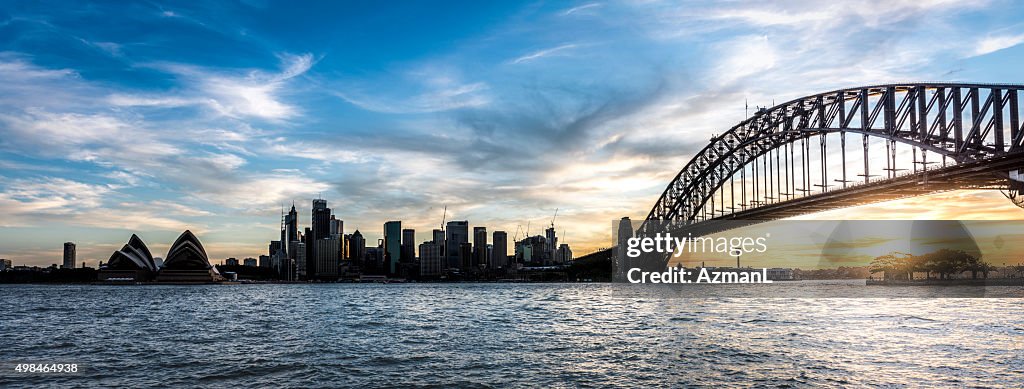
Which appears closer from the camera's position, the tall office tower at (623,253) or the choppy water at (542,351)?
the choppy water at (542,351)

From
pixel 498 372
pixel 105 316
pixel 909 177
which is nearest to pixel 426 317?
pixel 105 316

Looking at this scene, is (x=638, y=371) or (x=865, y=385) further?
(x=638, y=371)

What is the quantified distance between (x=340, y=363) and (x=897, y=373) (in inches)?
780

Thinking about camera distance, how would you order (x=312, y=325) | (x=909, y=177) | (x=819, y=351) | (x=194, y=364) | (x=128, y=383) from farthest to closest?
(x=909, y=177)
(x=312, y=325)
(x=819, y=351)
(x=194, y=364)
(x=128, y=383)

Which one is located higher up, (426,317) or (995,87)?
(995,87)

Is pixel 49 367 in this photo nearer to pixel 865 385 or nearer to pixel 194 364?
pixel 194 364

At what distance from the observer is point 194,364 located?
28.4 metres

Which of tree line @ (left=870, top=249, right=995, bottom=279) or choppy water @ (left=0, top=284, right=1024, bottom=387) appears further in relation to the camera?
tree line @ (left=870, top=249, right=995, bottom=279)

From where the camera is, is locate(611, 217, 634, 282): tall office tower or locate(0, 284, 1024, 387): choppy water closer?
locate(0, 284, 1024, 387): choppy water

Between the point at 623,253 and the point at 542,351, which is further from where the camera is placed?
the point at 623,253

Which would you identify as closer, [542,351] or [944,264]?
[542,351]

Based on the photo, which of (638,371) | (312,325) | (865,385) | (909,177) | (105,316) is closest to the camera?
(865,385)

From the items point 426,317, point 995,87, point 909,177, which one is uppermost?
point 995,87

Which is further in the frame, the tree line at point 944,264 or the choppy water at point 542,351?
the tree line at point 944,264
